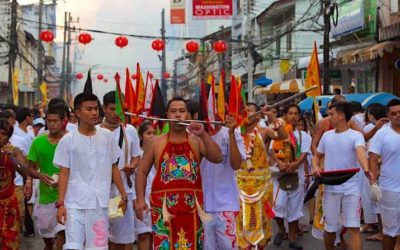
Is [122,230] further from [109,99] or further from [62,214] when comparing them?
[109,99]

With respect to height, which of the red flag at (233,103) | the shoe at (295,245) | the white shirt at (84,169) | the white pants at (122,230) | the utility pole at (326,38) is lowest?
the shoe at (295,245)

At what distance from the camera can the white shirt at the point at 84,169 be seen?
5145mm

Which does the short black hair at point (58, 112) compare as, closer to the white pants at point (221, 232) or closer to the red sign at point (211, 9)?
the white pants at point (221, 232)

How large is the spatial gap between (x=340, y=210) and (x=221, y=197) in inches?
68.5

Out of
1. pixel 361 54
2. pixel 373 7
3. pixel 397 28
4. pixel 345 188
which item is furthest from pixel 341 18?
pixel 345 188

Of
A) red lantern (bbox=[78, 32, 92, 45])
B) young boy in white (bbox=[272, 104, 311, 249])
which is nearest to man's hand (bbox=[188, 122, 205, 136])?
young boy in white (bbox=[272, 104, 311, 249])

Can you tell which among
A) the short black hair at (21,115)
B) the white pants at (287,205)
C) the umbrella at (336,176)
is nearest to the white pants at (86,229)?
the umbrella at (336,176)

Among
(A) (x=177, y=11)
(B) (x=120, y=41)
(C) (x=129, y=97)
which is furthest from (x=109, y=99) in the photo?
(A) (x=177, y=11)

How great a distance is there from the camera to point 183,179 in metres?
5.04

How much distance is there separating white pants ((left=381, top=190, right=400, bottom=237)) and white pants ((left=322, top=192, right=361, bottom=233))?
29 cm

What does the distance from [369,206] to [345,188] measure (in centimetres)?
286

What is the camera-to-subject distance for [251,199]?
684 centimetres

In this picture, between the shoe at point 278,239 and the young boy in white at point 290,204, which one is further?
the shoe at point 278,239

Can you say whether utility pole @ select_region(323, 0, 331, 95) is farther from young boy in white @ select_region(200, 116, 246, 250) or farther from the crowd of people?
young boy in white @ select_region(200, 116, 246, 250)
